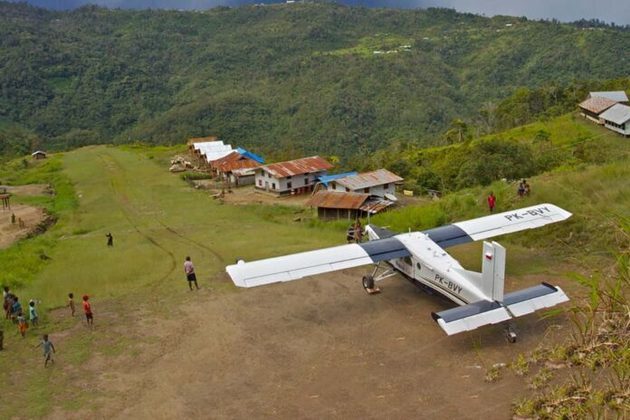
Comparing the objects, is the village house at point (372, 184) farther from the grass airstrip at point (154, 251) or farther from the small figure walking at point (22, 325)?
the small figure walking at point (22, 325)

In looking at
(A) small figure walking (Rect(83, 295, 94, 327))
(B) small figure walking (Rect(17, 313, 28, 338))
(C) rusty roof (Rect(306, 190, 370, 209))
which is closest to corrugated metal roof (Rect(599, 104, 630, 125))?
(C) rusty roof (Rect(306, 190, 370, 209))

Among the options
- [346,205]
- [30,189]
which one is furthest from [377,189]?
[30,189]

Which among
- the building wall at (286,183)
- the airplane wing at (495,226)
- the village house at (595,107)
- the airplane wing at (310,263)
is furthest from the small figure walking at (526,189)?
the village house at (595,107)

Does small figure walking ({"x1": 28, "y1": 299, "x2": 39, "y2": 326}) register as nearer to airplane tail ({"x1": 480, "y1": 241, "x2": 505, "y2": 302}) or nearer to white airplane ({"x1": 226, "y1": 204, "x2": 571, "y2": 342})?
white airplane ({"x1": 226, "y1": 204, "x2": 571, "y2": 342})

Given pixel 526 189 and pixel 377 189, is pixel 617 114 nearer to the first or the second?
pixel 377 189

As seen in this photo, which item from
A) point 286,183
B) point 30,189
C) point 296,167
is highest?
point 296,167

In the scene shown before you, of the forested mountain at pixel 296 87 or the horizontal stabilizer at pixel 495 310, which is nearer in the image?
the horizontal stabilizer at pixel 495 310
